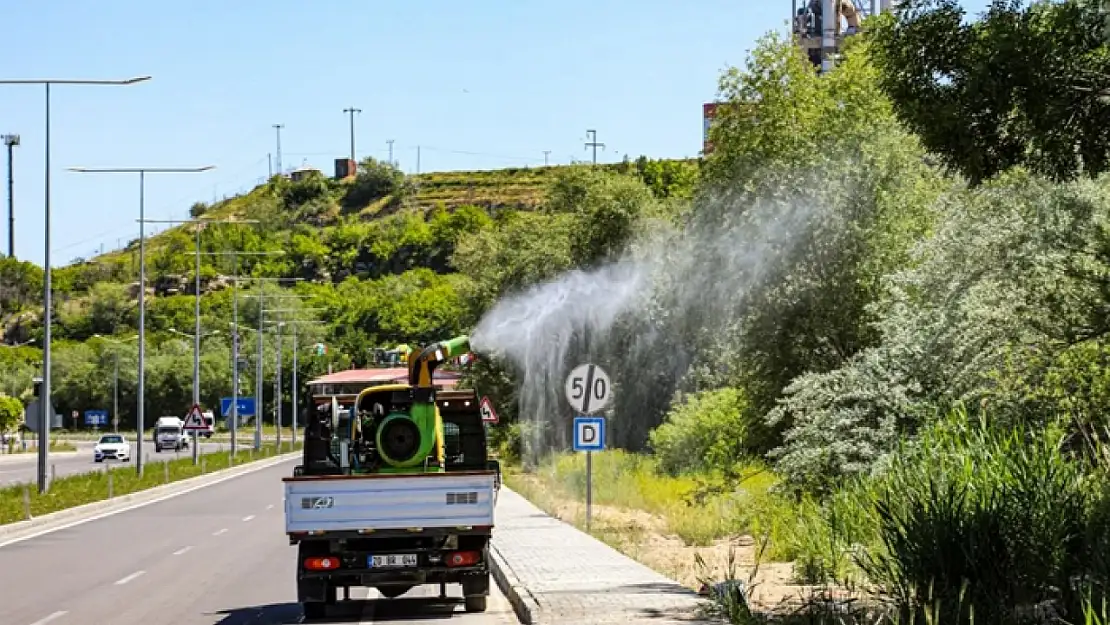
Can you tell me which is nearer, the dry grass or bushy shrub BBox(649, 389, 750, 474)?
the dry grass

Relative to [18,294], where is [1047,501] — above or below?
below

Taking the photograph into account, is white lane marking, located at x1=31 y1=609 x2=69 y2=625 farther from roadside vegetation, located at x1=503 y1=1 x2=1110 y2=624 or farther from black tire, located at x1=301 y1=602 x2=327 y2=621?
roadside vegetation, located at x1=503 y1=1 x2=1110 y2=624

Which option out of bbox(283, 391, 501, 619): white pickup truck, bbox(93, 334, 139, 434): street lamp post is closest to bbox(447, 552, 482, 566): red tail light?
bbox(283, 391, 501, 619): white pickup truck

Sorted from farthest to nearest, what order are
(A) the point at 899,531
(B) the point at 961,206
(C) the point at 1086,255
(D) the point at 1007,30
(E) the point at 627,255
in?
(E) the point at 627,255 → (B) the point at 961,206 → (C) the point at 1086,255 → (D) the point at 1007,30 → (A) the point at 899,531

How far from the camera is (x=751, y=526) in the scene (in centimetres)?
2733

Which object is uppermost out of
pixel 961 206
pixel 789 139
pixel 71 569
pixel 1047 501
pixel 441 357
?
pixel 789 139

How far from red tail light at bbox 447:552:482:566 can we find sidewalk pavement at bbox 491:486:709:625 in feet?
2.01

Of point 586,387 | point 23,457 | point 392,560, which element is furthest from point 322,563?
point 23,457

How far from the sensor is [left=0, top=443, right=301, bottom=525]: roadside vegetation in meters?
38.2

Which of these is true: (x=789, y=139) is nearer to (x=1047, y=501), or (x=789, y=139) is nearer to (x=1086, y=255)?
(x=1086, y=255)

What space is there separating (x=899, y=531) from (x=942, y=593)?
1062mm

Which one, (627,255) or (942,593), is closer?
(942,593)

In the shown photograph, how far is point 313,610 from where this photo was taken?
18.7 m

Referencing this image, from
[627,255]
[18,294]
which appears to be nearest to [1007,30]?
[627,255]
